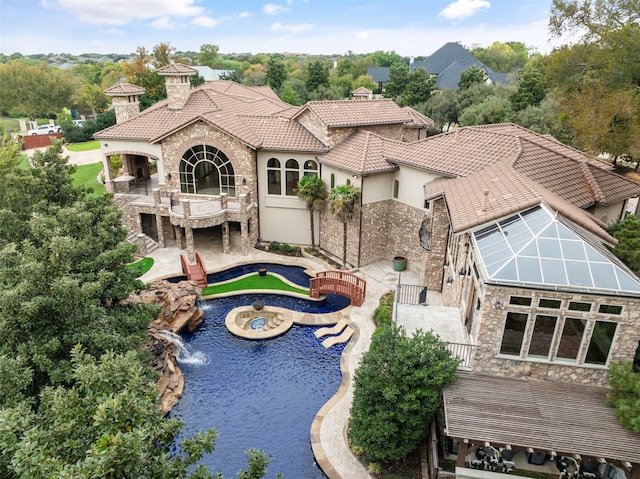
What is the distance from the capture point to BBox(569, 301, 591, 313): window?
12492 millimetres

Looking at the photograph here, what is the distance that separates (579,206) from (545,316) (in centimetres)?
904

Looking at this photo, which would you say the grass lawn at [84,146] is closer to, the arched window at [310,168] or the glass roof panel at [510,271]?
the arched window at [310,168]

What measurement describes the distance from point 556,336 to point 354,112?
63.1 ft

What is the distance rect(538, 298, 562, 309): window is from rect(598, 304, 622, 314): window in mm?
1081

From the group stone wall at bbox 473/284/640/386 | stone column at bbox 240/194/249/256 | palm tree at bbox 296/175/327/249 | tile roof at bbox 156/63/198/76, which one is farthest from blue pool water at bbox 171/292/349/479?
tile roof at bbox 156/63/198/76

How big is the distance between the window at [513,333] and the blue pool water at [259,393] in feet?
22.8

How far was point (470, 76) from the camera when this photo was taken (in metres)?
60.4

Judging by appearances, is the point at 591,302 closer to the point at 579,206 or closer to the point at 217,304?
the point at 579,206

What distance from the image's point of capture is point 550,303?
41.7ft

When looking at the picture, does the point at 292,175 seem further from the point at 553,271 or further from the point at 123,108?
the point at 553,271

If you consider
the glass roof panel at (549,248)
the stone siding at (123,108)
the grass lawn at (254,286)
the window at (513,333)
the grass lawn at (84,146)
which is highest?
the stone siding at (123,108)

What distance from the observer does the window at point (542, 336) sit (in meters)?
12.9

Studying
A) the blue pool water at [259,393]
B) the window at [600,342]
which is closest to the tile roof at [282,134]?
the blue pool water at [259,393]

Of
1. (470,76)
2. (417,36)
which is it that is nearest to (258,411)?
(470,76)
